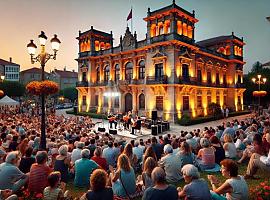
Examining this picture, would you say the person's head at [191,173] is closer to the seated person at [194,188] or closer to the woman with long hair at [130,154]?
the seated person at [194,188]

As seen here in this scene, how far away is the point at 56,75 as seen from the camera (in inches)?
Result: 3583

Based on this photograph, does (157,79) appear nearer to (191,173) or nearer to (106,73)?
(106,73)

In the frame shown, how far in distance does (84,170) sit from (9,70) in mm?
82328

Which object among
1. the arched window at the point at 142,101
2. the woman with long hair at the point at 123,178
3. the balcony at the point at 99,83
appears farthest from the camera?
the balcony at the point at 99,83

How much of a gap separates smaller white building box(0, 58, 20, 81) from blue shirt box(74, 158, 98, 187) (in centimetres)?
8025

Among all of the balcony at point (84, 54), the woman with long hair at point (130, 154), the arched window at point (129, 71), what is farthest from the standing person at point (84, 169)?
the balcony at point (84, 54)

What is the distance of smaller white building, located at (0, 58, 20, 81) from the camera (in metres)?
72.6

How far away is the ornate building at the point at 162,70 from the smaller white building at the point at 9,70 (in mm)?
47744

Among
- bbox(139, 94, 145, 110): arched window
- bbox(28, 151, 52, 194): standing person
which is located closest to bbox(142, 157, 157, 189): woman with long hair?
bbox(28, 151, 52, 194): standing person

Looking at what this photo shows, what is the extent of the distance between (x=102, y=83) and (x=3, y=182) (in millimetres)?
31927

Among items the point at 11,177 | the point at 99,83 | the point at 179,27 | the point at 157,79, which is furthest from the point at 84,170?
the point at 99,83

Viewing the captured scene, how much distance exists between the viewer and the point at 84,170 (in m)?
6.21

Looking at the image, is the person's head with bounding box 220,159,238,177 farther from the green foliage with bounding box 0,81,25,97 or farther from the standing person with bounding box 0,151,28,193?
the green foliage with bounding box 0,81,25,97

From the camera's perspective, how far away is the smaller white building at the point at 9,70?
2858 inches
